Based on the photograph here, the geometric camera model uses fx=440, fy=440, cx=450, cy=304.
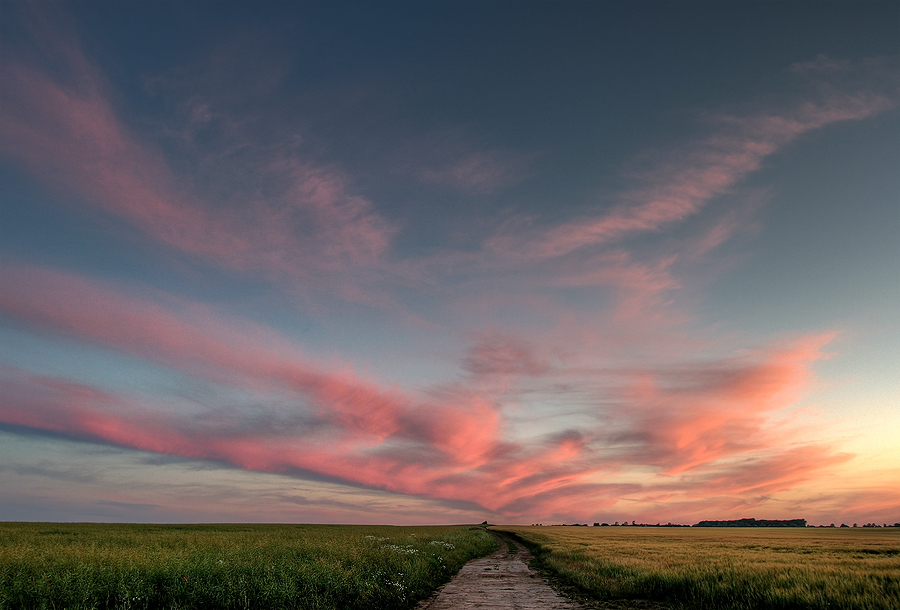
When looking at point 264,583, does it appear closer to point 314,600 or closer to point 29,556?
point 314,600

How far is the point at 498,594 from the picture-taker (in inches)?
651

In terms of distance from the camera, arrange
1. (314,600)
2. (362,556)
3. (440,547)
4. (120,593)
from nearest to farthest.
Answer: (120,593) → (314,600) → (362,556) → (440,547)

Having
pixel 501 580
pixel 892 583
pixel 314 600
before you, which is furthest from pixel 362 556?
pixel 892 583

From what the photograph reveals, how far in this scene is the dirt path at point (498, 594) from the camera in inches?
562

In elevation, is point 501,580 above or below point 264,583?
below

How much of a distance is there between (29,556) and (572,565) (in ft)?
82.1

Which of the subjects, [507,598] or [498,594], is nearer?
[507,598]

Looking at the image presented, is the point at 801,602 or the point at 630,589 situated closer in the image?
the point at 801,602

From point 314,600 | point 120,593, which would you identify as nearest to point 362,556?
point 314,600

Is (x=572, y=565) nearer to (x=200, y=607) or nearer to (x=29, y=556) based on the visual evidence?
(x=200, y=607)

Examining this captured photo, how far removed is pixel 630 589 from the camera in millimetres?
17078

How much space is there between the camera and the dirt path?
14266 mm

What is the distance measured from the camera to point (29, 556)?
16719 millimetres

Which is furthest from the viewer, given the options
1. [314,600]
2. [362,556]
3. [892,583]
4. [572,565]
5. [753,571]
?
[572,565]
